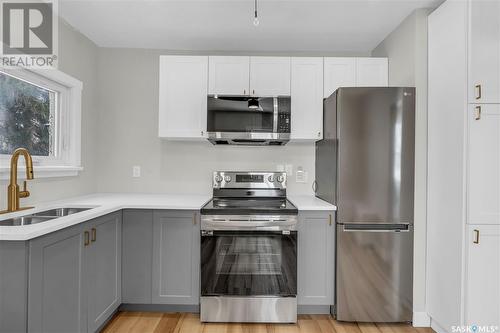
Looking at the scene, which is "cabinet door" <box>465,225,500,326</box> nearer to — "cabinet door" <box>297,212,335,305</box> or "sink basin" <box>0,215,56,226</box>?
"cabinet door" <box>297,212,335,305</box>

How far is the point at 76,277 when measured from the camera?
5.68 ft

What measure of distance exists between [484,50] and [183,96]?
Result: 2.26 m

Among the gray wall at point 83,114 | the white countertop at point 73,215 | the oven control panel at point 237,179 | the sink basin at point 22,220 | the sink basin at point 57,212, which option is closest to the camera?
the white countertop at point 73,215

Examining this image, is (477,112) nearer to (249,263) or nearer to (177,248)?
(249,263)

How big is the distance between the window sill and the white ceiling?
127 cm

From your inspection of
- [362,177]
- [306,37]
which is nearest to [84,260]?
[362,177]

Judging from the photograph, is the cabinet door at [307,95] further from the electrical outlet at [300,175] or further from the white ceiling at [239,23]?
the electrical outlet at [300,175]

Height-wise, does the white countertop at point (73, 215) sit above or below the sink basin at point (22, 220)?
above

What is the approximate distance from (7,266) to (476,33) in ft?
9.33

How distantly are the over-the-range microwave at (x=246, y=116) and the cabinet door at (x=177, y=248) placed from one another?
2.55ft

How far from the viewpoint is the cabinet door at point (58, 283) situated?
1.39 metres

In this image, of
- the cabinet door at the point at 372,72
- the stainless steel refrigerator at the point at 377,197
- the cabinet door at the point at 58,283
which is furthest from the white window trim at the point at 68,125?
the cabinet door at the point at 372,72

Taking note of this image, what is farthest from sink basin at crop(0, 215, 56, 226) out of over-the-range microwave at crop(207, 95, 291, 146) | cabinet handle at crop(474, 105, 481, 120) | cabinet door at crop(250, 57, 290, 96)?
cabinet handle at crop(474, 105, 481, 120)

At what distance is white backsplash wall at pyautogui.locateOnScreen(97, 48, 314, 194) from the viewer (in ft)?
10.2
